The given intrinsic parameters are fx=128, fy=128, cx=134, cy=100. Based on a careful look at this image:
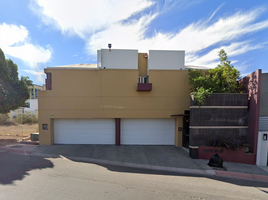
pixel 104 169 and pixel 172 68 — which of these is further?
pixel 172 68

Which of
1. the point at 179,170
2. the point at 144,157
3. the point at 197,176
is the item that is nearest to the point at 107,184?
the point at 144,157

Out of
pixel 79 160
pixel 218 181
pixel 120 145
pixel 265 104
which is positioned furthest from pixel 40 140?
pixel 265 104

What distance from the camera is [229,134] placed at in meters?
7.22

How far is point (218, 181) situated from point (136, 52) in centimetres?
Result: 828

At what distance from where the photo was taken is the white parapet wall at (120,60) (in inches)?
352

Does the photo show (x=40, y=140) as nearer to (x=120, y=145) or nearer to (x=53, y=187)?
(x=120, y=145)

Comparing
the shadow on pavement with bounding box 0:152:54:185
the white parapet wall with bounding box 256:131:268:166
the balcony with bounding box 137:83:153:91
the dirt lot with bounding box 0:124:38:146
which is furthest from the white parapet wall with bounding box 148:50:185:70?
the dirt lot with bounding box 0:124:38:146

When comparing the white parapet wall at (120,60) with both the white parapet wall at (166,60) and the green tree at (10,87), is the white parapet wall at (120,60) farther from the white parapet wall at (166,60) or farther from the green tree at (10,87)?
the green tree at (10,87)

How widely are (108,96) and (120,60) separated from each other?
2.67 m

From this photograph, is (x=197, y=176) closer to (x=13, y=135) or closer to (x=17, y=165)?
(x=17, y=165)

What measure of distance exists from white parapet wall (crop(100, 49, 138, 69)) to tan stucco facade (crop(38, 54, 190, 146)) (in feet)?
1.16

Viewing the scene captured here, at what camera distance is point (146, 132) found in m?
9.31

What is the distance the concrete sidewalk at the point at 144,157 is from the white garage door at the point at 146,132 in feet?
1.74

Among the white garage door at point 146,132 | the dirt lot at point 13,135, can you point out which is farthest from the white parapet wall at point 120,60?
the dirt lot at point 13,135
